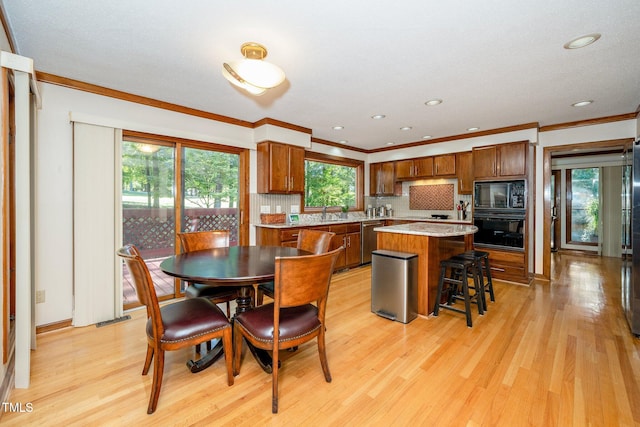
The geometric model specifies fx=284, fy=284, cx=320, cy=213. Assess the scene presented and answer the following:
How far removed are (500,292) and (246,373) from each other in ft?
11.6

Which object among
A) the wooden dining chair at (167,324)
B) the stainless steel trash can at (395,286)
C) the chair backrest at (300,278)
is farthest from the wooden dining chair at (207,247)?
the stainless steel trash can at (395,286)

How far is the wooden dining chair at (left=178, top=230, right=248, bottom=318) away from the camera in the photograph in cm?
237

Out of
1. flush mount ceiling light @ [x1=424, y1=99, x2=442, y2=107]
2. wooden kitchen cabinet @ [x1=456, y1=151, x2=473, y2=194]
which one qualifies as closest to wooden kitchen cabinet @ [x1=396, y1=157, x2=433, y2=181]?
wooden kitchen cabinet @ [x1=456, y1=151, x2=473, y2=194]

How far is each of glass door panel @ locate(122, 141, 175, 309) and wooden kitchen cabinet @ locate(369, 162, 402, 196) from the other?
4.15 meters

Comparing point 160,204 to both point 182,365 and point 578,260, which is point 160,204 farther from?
point 578,260

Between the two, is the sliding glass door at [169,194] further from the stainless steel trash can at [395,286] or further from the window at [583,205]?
the window at [583,205]

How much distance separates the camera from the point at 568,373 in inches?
80.2

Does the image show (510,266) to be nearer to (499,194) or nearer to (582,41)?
(499,194)

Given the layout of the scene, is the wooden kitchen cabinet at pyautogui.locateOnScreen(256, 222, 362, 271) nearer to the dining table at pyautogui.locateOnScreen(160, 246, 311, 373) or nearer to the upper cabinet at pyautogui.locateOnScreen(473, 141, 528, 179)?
the dining table at pyautogui.locateOnScreen(160, 246, 311, 373)

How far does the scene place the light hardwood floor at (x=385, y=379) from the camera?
1639 mm

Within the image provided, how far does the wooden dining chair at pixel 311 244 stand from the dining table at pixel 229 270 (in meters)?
0.15

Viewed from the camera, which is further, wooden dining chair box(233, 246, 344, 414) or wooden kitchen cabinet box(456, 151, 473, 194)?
wooden kitchen cabinet box(456, 151, 473, 194)

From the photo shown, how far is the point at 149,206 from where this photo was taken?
3404mm

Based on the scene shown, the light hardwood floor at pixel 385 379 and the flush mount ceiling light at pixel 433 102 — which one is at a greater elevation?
the flush mount ceiling light at pixel 433 102
